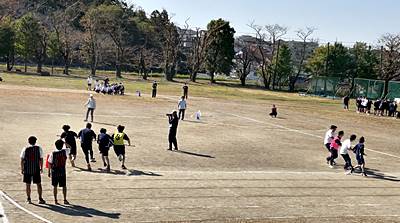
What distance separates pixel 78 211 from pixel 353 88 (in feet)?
183

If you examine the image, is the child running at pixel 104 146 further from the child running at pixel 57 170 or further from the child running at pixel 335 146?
the child running at pixel 335 146

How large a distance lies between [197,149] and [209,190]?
693 cm

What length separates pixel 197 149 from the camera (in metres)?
21.0

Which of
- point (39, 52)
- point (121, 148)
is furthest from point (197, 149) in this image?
point (39, 52)

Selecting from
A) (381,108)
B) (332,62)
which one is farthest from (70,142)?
(332,62)

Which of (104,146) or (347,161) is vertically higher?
(104,146)

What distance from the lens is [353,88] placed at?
62.6 m

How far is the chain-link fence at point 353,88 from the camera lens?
197 ft

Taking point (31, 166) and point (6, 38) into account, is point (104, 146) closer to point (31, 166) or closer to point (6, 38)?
point (31, 166)

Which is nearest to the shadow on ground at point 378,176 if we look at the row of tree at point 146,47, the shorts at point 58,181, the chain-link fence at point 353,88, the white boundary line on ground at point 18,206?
the shorts at point 58,181

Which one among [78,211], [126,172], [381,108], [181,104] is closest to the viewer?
[78,211]

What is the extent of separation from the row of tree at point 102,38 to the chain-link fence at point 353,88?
18.0m

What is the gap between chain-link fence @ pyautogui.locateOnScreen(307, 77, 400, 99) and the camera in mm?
60031

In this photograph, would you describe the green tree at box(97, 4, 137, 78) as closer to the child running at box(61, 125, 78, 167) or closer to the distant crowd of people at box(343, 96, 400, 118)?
the distant crowd of people at box(343, 96, 400, 118)
